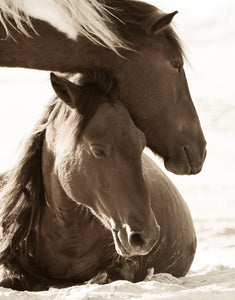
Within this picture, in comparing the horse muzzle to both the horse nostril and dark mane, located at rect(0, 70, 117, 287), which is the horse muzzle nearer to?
the horse nostril

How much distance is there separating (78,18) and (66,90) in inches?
12.7

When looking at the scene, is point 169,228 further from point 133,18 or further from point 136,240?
point 133,18

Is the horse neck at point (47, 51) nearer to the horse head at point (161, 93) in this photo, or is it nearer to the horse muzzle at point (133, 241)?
the horse head at point (161, 93)

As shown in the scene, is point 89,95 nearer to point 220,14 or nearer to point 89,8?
point 89,8

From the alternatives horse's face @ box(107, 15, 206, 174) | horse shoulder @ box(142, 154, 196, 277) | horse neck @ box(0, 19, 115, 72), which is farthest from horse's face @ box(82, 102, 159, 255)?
horse shoulder @ box(142, 154, 196, 277)

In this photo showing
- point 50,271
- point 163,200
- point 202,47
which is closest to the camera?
point 50,271

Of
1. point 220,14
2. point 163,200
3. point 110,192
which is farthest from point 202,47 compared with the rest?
point 110,192

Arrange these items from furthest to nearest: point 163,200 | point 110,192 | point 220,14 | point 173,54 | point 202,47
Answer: point 220,14
point 202,47
point 163,200
point 173,54
point 110,192

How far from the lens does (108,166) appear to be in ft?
12.7

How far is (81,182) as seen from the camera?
3.94m

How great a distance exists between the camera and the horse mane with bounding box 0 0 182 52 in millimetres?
3861

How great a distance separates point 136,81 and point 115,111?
17 centimetres

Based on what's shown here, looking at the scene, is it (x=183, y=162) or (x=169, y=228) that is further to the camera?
(x=169, y=228)

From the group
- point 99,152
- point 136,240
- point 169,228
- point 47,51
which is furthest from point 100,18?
point 169,228
